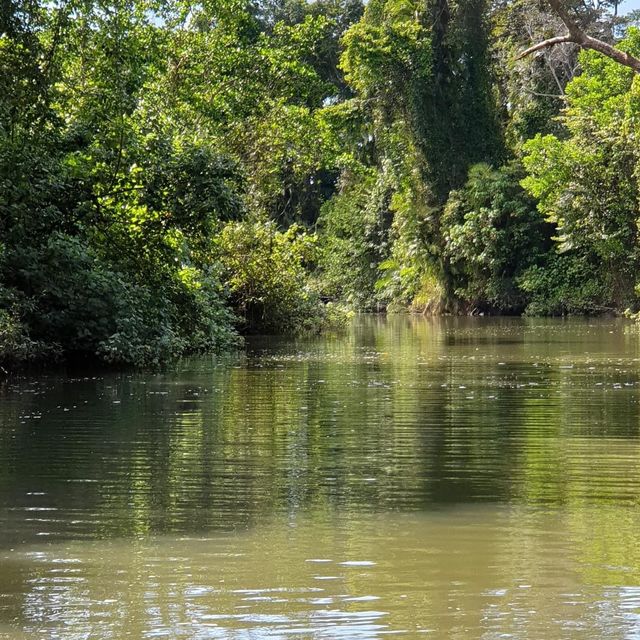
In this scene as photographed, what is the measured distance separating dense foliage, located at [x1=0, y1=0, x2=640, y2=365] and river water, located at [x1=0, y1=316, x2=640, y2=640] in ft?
15.6

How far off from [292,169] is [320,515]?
39716mm

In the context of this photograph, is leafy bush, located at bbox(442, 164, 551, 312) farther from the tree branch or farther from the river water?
the river water

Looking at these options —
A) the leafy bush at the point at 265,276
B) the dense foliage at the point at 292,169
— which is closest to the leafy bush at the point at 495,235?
the dense foliage at the point at 292,169

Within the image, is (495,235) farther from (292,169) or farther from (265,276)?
(265,276)

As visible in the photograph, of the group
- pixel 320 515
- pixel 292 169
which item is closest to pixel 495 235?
pixel 292 169

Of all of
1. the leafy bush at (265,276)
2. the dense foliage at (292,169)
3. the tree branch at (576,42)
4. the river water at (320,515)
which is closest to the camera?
the river water at (320,515)

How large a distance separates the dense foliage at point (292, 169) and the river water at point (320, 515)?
15.6ft

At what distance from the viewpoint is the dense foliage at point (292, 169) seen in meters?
18.5

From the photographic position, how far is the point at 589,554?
5625 mm

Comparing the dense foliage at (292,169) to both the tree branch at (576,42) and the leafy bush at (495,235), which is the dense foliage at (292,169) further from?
the tree branch at (576,42)

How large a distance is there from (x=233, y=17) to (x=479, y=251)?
22450 mm

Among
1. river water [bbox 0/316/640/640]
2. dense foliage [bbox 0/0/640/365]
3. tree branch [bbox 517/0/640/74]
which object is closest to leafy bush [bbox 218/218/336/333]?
dense foliage [bbox 0/0/640/365]

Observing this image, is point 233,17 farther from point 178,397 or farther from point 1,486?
point 1,486

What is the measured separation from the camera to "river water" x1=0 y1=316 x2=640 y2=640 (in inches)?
184
